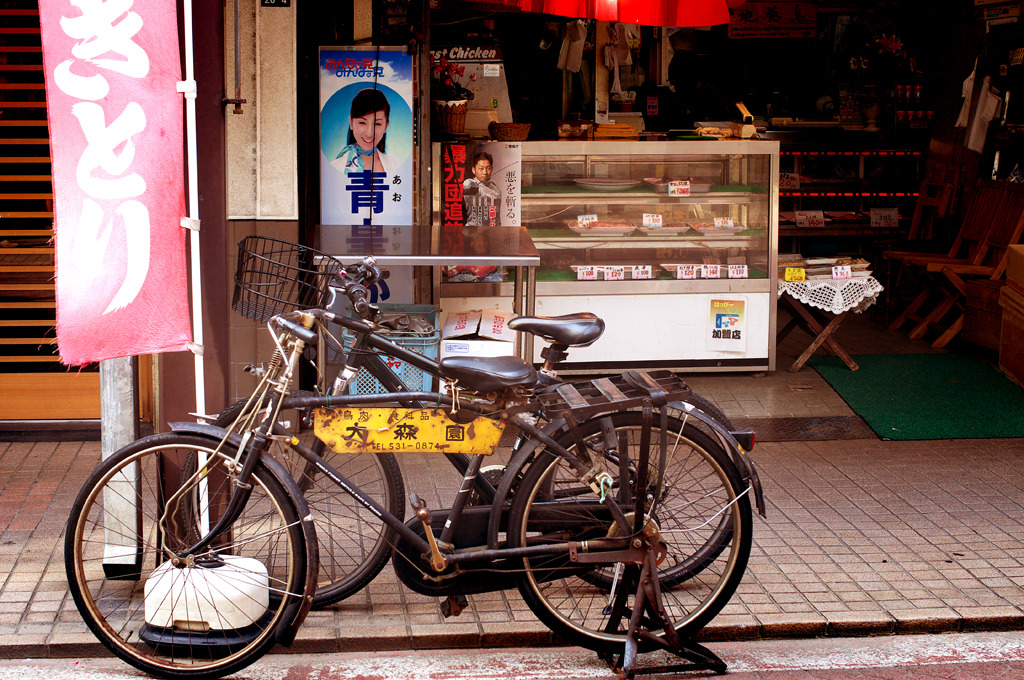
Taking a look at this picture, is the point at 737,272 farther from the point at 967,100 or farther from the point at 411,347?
the point at 967,100

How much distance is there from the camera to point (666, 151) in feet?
27.3

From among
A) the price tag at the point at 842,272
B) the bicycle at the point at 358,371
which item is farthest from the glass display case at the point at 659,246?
the bicycle at the point at 358,371

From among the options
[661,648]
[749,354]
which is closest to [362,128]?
[749,354]

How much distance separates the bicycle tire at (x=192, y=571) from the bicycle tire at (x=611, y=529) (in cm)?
90

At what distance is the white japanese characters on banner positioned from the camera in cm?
719

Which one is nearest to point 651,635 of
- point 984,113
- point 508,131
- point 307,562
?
point 307,562

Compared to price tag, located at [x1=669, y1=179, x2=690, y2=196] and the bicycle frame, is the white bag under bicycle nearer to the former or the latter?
the bicycle frame

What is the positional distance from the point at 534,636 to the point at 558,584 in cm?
34

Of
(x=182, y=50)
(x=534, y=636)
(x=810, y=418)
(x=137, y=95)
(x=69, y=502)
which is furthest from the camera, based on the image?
(x=810, y=418)

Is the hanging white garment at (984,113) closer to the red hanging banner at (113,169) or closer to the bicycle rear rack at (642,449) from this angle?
the bicycle rear rack at (642,449)

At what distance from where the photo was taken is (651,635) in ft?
13.5

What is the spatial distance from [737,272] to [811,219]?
11.1 feet

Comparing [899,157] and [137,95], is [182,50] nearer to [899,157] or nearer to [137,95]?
[137,95]

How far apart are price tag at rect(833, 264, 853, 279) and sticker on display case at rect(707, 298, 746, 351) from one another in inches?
32.6
